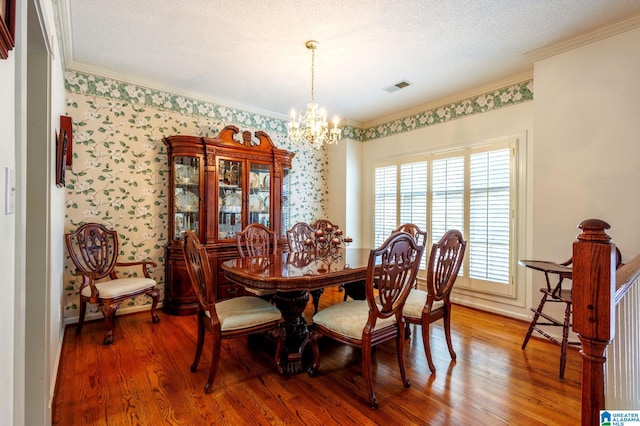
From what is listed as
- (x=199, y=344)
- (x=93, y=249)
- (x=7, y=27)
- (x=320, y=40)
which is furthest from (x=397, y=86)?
(x=93, y=249)

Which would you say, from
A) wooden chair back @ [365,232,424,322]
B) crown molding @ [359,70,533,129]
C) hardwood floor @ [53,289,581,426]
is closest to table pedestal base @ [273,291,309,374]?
hardwood floor @ [53,289,581,426]

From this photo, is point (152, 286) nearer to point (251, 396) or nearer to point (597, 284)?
point (251, 396)

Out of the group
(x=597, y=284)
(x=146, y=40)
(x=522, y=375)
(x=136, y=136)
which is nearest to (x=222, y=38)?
(x=146, y=40)

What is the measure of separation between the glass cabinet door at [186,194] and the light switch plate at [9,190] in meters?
2.77

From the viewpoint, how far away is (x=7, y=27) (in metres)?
0.89

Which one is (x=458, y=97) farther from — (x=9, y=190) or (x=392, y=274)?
(x=9, y=190)

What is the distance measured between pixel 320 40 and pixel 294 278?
2.09 m

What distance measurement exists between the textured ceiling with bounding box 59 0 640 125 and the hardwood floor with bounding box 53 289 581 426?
106 inches

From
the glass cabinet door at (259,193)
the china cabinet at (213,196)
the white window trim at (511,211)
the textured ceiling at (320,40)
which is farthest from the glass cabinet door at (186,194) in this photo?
the white window trim at (511,211)

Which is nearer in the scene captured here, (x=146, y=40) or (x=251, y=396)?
(x=251, y=396)

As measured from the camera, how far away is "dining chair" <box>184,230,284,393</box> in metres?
2.03

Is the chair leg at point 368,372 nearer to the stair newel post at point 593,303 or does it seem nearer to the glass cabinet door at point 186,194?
the stair newel post at point 593,303

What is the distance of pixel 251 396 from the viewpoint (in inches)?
78.5

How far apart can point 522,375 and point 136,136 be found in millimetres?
4344
